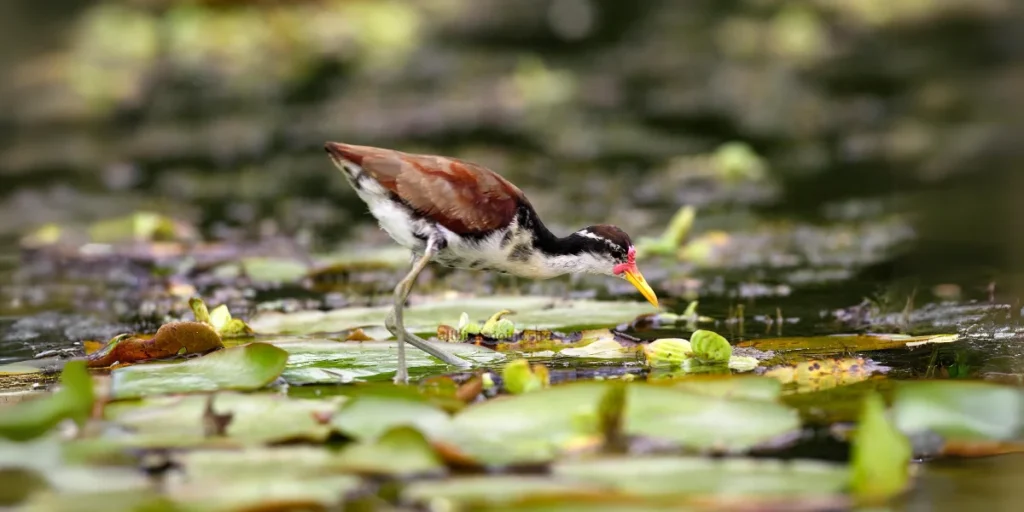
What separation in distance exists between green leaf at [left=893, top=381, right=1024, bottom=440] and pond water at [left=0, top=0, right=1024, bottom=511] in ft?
0.42

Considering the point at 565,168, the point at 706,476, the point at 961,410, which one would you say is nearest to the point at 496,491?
the point at 706,476

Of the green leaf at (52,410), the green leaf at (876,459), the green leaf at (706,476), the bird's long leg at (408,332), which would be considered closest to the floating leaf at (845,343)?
the bird's long leg at (408,332)

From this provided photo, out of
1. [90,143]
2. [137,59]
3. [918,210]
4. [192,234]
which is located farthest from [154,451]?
[137,59]

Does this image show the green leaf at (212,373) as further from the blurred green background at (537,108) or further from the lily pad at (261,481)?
the blurred green background at (537,108)

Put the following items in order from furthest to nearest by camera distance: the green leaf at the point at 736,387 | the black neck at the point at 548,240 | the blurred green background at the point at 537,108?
the blurred green background at the point at 537,108 < the black neck at the point at 548,240 < the green leaf at the point at 736,387

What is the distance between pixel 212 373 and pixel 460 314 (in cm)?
211

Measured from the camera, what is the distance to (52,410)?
4.16m

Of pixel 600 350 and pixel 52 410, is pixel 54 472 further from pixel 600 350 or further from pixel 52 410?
pixel 600 350

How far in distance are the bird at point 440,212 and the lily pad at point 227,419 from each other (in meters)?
1.03

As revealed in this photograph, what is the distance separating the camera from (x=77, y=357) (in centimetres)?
618

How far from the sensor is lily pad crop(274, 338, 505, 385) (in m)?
5.41

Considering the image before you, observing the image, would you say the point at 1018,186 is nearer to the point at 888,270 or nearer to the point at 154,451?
the point at 888,270

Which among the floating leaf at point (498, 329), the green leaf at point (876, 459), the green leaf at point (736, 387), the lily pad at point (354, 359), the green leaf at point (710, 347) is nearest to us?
the green leaf at point (876, 459)

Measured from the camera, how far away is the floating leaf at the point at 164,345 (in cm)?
569
